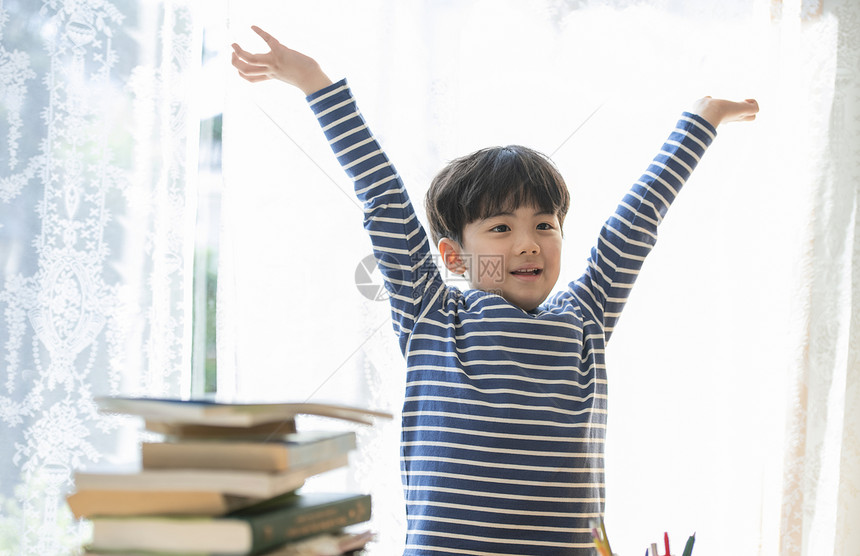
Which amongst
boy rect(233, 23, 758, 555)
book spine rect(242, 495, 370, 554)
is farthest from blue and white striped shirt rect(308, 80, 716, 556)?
book spine rect(242, 495, 370, 554)

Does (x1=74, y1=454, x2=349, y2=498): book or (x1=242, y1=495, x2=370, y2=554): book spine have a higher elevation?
(x1=74, y1=454, x2=349, y2=498): book

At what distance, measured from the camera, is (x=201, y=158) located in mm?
1062

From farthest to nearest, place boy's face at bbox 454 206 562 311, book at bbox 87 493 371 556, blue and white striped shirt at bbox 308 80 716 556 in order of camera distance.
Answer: boy's face at bbox 454 206 562 311
blue and white striped shirt at bbox 308 80 716 556
book at bbox 87 493 371 556

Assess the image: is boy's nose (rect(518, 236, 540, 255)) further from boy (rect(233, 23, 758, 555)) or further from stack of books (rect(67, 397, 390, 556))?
stack of books (rect(67, 397, 390, 556))

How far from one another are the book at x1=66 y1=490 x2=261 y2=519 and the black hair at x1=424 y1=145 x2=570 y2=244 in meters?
0.55

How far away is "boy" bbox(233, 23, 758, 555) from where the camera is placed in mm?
841

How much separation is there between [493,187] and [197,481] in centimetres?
59

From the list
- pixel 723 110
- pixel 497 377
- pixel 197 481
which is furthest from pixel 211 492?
pixel 723 110

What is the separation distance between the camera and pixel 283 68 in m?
0.93

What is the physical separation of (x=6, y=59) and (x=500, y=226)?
73cm

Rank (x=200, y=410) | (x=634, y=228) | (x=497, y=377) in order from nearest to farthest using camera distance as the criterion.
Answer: (x=200, y=410), (x=497, y=377), (x=634, y=228)

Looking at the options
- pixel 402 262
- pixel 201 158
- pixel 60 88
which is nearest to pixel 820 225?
pixel 402 262

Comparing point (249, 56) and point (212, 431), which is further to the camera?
point (249, 56)

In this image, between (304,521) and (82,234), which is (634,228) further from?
(82,234)
